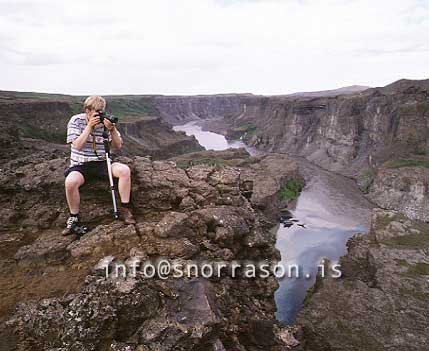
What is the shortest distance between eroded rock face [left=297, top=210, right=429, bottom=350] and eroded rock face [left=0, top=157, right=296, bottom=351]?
9.79m

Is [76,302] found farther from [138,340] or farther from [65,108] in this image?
[65,108]

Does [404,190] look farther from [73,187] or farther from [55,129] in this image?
[55,129]

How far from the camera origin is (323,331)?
22.7m

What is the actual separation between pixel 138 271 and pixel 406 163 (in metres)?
65.2

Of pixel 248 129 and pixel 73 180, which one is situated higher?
pixel 73 180

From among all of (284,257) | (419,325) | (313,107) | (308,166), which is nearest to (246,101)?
(313,107)

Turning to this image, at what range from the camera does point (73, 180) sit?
30.5 feet

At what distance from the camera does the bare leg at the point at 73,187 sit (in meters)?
9.27

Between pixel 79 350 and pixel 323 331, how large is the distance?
20.1m

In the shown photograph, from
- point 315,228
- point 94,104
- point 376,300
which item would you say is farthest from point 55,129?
point 94,104

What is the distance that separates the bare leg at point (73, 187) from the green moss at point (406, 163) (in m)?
63.1

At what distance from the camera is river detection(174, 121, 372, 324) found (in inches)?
1266

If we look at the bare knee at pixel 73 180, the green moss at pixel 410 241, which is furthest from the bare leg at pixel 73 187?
the green moss at pixel 410 241

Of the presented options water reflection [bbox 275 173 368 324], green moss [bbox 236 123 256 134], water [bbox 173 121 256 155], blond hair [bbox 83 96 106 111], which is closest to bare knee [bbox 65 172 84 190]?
blond hair [bbox 83 96 106 111]
